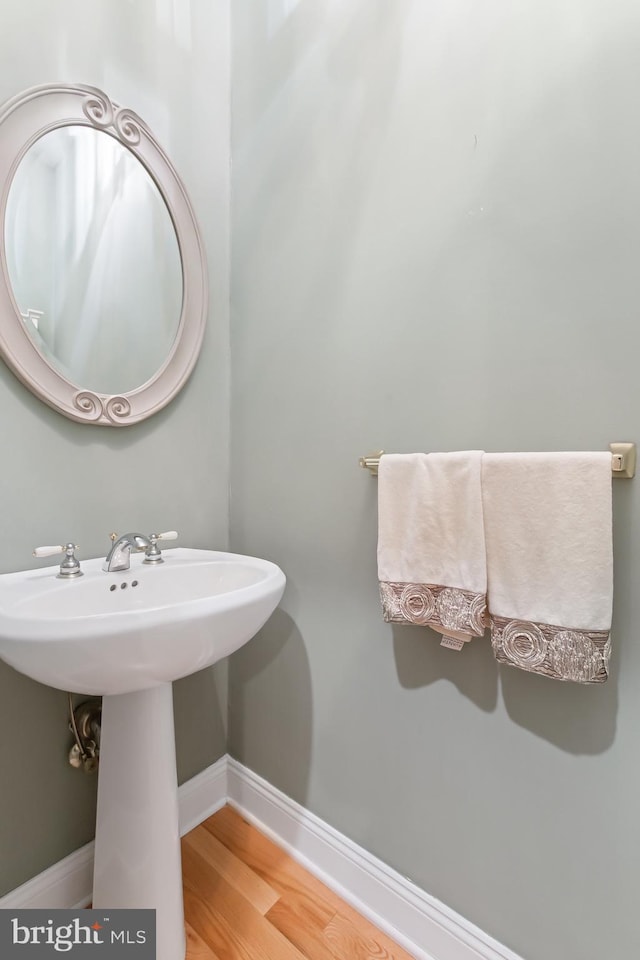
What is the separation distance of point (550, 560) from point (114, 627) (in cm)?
66

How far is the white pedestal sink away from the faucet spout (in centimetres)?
3

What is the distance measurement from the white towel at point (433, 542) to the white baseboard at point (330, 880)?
1.95ft

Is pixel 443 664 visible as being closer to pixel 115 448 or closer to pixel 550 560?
pixel 550 560

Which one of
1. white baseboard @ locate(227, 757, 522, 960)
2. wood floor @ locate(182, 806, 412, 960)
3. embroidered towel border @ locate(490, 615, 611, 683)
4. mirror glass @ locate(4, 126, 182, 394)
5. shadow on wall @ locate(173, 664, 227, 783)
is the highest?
mirror glass @ locate(4, 126, 182, 394)

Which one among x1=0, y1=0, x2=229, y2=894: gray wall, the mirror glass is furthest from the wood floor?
the mirror glass

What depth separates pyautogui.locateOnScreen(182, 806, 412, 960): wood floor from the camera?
92cm

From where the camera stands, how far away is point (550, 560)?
71 cm

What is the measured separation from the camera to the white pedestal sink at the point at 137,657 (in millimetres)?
620

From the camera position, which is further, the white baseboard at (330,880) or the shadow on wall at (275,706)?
the shadow on wall at (275,706)

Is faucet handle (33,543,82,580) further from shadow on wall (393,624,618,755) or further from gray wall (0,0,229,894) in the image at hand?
shadow on wall (393,624,618,755)

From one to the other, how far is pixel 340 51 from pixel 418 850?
1.77 m

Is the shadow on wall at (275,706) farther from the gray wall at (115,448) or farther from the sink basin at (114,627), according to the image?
the sink basin at (114,627)

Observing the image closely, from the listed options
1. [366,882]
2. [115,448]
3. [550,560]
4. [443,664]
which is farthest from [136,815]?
[550,560]

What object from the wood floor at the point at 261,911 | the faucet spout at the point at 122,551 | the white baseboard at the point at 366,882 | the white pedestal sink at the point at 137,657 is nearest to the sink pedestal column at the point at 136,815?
the white pedestal sink at the point at 137,657
